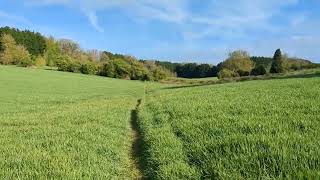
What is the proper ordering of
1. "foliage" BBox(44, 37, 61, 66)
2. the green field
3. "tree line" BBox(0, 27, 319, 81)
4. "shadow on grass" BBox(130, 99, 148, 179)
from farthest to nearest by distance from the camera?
"foliage" BBox(44, 37, 61, 66)
"tree line" BBox(0, 27, 319, 81)
"shadow on grass" BBox(130, 99, 148, 179)
the green field

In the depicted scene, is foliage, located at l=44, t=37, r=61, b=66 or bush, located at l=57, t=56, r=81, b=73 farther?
foliage, located at l=44, t=37, r=61, b=66

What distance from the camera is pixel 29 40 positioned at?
15388 centimetres

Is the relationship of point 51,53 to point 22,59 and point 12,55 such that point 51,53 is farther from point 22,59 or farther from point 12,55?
point 22,59

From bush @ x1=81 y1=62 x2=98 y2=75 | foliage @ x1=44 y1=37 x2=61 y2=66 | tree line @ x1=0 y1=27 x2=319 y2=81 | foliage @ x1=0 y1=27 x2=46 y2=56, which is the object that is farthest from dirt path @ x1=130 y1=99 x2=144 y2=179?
foliage @ x1=0 y1=27 x2=46 y2=56

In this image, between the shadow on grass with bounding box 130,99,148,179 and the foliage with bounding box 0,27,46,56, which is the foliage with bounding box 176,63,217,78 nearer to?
the foliage with bounding box 0,27,46,56

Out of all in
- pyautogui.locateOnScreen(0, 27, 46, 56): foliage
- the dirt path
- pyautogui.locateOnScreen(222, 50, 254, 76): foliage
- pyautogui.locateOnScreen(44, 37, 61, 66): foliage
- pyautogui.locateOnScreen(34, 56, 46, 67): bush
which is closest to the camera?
the dirt path

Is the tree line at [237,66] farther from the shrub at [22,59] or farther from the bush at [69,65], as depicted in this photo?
the shrub at [22,59]

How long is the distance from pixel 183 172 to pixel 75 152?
3.91 meters

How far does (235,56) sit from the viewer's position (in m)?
160

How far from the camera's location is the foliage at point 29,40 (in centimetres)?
14879

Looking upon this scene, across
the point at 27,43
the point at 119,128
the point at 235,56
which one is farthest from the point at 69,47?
the point at 119,128

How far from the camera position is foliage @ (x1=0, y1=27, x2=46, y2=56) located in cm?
14879

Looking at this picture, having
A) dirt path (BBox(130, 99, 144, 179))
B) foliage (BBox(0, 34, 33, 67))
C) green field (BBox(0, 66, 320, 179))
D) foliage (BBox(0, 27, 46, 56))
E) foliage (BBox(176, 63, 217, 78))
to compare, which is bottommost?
foliage (BBox(176, 63, 217, 78))

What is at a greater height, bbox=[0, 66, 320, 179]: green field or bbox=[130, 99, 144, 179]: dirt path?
bbox=[0, 66, 320, 179]: green field
